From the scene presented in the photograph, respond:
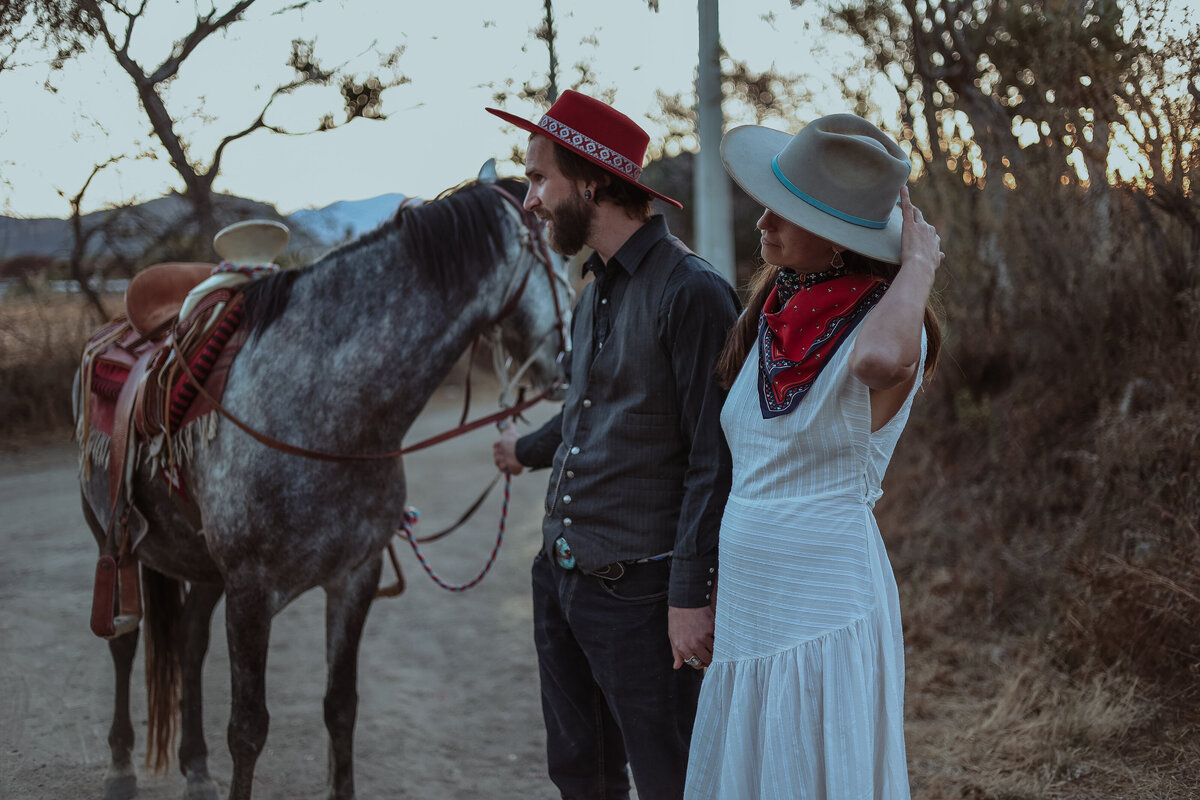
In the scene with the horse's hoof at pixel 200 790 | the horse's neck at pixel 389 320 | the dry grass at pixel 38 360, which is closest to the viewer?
the horse's neck at pixel 389 320

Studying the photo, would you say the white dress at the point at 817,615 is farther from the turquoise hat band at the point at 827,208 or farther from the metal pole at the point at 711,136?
the metal pole at the point at 711,136

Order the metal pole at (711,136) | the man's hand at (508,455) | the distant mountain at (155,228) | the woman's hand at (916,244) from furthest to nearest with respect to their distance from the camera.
A: the metal pole at (711,136) < the distant mountain at (155,228) < the man's hand at (508,455) < the woman's hand at (916,244)

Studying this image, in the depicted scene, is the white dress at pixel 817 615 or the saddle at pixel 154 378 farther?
the saddle at pixel 154 378

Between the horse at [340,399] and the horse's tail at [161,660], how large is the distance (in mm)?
649

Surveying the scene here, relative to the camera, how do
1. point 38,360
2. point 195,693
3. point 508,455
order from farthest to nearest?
point 38,360 → point 195,693 → point 508,455

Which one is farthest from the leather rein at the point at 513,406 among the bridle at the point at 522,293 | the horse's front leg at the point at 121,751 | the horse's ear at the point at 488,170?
the horse's front leg at the point at 121,751

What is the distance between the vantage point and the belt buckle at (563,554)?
1971 millimetres

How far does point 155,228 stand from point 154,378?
22.3 ft

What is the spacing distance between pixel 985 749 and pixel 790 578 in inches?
75.0

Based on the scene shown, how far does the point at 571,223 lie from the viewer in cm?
201

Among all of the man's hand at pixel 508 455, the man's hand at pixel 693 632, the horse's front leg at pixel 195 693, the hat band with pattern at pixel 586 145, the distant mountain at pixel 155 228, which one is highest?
the distant mountain at pixel 155 228

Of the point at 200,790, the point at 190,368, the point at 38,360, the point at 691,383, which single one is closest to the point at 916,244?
the point at 691,383

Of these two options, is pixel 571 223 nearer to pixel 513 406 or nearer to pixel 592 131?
pixel 592 131

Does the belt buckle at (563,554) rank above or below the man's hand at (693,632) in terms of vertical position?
Answer: above
